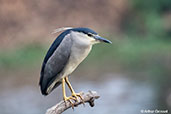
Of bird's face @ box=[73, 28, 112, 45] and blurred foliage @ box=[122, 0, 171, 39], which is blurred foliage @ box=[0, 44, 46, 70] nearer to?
blurred foliage @ box=[122, 0, 171, 39]

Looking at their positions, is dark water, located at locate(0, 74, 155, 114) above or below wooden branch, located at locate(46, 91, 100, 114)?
above

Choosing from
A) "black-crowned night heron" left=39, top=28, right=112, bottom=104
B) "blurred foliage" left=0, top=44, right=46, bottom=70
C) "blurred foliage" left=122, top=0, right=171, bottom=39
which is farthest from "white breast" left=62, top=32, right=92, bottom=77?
"blurred foliage" left=122, top=0, right=171, bottom=39

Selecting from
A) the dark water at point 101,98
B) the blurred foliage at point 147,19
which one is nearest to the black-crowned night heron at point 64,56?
the dark water at point 101,98

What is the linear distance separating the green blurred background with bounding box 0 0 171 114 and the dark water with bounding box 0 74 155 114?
20mm

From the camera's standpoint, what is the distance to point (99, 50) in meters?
13.0

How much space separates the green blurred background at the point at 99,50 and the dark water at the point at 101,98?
2 centimetres

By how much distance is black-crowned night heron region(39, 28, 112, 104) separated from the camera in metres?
4.20

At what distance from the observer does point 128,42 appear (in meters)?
14.3

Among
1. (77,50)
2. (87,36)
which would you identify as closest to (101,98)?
(77,50)

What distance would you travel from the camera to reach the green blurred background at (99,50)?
9.34 metres

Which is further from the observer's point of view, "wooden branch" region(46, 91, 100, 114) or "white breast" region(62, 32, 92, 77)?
"white breast" region(62, 32, 92, 77)

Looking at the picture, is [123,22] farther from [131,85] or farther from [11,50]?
[131,85]

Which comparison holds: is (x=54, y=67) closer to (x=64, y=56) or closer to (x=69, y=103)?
(x=64, y=56)

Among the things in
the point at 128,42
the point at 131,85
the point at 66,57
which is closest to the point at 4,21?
the point at 128,42
